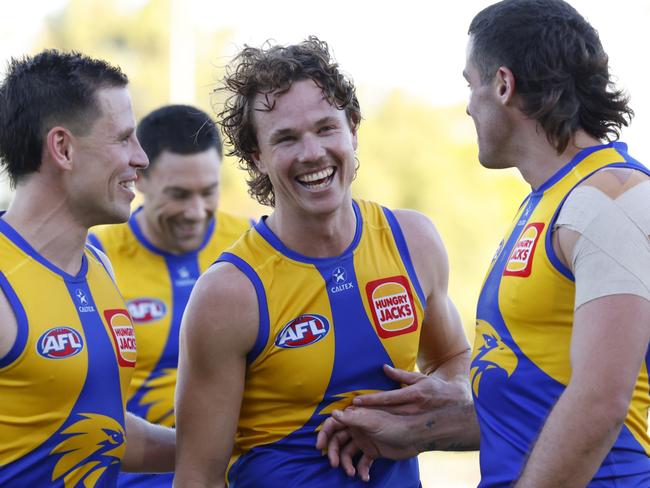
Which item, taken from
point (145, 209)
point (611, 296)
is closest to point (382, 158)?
point (145, 209)

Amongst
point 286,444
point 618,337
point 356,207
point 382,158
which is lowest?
point 286,444

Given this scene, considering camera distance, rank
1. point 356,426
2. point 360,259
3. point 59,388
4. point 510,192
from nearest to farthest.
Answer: point 59,388, point 356,426, point 360,259, point 510,192

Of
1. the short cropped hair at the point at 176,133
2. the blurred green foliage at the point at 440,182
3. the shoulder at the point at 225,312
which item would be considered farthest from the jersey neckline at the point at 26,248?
the blurred green foliage at the point at 440,182

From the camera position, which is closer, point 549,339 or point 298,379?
point 549,339

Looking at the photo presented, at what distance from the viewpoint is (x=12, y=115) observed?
11.0 feet

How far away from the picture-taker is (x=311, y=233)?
347cm

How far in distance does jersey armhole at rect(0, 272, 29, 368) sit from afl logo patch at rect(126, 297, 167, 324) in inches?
76.1

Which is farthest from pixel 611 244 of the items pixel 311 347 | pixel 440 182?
pixel 440 182

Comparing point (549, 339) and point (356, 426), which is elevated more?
point (549, 339)

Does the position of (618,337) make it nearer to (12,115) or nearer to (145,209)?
(12,115)

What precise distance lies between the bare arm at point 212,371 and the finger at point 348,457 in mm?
405

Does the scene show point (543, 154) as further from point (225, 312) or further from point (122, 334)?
point (122, 334)

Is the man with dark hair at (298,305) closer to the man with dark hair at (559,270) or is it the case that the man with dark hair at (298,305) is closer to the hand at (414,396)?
the hand at (414,396)

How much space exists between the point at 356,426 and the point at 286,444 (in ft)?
0.90
